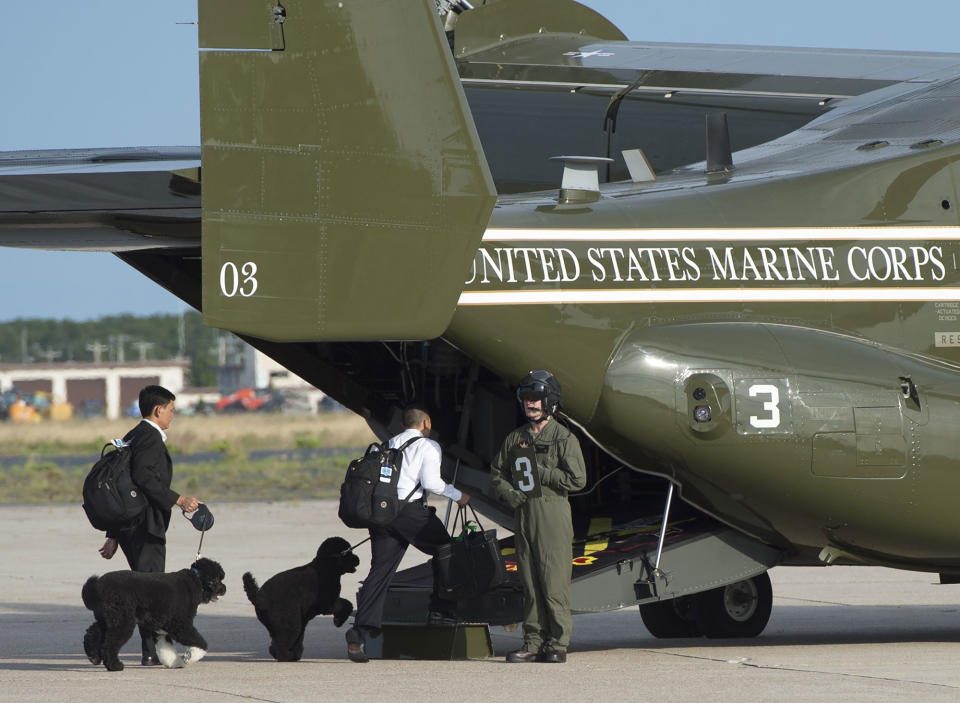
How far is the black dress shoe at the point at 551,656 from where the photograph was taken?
1027cm

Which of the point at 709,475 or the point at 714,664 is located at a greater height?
the point at 709,475

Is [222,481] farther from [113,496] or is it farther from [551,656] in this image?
[551,656]

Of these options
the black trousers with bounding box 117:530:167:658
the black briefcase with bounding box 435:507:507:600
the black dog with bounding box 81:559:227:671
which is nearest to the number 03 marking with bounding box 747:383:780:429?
the black briefcase with bounding box 435:507:507:600

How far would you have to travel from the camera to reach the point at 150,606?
32.1 ft

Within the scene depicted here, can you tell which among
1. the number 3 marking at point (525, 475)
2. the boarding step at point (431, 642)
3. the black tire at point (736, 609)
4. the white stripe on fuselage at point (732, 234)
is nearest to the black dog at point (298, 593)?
the boarding step at point (431, 642)

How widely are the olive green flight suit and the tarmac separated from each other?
32 centimetres

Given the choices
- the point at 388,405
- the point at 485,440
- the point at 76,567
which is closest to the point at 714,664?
the point at 485,440

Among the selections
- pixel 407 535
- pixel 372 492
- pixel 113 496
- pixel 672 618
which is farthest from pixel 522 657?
pixel 113 496

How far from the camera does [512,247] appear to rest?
413 inches

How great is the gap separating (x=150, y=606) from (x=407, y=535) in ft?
5.91

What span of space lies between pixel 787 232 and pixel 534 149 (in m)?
3.45

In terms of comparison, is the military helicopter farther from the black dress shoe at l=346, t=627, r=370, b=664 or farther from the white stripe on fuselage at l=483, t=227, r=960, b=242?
the black dress shoe at l=346, t=627, r=370, b=664

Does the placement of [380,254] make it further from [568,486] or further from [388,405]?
[388,405]

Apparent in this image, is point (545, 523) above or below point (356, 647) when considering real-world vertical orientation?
above
